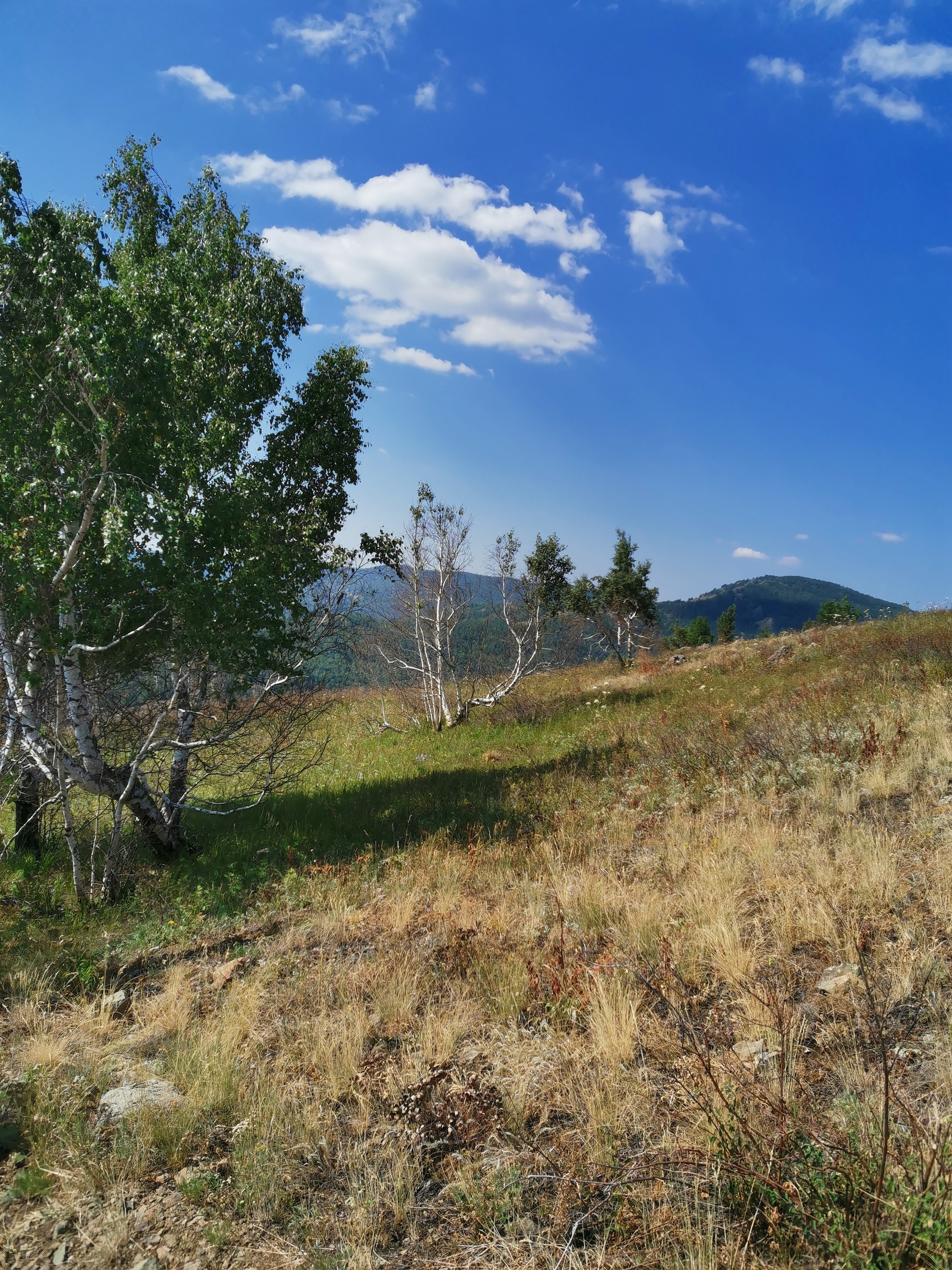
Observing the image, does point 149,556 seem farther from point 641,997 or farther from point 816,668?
point 816,668

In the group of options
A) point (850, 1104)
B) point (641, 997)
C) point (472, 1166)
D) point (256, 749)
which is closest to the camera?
point (850, 1104)

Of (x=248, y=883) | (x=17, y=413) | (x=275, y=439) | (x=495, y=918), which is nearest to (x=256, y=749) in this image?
(x=248, y=883)

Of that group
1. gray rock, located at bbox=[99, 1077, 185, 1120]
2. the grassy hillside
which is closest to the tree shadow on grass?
the grassy hillside

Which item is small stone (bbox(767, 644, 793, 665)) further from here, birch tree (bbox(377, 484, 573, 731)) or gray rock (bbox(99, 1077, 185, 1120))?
gray rock (bbox(99, 1077, 185, 1120))

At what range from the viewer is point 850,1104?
280 centimetres

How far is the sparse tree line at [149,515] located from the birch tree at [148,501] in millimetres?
36

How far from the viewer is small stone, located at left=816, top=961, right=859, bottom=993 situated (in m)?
3.89

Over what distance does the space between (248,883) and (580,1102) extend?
6.49 meters

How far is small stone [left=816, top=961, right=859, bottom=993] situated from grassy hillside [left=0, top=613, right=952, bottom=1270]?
1.9 inches

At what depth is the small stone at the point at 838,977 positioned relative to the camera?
3.89m

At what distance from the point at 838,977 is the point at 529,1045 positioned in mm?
2003

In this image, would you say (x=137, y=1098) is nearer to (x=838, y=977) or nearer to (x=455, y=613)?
(x=838, y=977)

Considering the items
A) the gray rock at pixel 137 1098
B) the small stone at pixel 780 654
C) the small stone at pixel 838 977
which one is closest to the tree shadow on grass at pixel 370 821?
the gray rock at pixel 137 1098

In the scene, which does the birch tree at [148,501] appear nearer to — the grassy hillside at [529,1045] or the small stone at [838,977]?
the grassy hillside at [529,1045]
